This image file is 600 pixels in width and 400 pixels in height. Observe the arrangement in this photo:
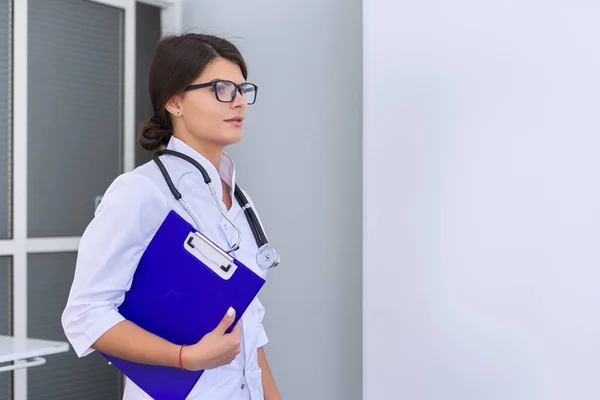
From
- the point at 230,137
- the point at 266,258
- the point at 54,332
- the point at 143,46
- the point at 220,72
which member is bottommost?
the point at 54,332

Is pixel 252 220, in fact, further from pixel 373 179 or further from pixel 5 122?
pixel 5 122

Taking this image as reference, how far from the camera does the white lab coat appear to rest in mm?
1171

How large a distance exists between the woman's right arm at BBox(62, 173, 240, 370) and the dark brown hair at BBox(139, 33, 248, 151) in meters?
0.25

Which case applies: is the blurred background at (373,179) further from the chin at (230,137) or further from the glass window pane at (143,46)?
the chin at (230,137)

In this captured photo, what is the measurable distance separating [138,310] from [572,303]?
1033mm

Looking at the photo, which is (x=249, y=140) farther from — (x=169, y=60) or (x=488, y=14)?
(x=169, y=60)

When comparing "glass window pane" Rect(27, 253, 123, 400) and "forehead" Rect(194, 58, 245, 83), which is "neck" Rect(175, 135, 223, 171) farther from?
"glass window pane" Rect(27, 253, 123, 400)

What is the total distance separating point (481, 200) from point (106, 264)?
41.1 inches

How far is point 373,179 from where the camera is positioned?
6.66ft

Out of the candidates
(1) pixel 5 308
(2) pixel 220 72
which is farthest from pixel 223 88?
(1) pixel 5 308

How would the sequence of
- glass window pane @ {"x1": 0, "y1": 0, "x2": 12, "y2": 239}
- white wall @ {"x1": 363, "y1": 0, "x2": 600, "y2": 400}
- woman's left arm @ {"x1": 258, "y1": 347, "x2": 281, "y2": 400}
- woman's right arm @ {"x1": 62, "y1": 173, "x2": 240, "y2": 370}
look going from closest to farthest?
1. woman's right arm @ {"x1": 62, "y1": 173, "x2": 240, "y2": 370}
2. woman's left arm @ {"x1": 258, "y1": 347, "x2": 281, "y2": 400}
3. white wall @ {"x1": 363, "y1": 0, "x2": 600, "y2": 400}
4. glass window pane @ {"x1": 0, "y1": 0, "x2": 12, "y2": 239}

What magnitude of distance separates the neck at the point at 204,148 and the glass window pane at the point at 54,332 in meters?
1.40

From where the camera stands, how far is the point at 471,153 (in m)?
1.88

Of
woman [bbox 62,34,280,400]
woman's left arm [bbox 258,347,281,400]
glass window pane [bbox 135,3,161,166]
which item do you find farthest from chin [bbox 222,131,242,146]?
glass window pane [bbox 135,3,161,166]
